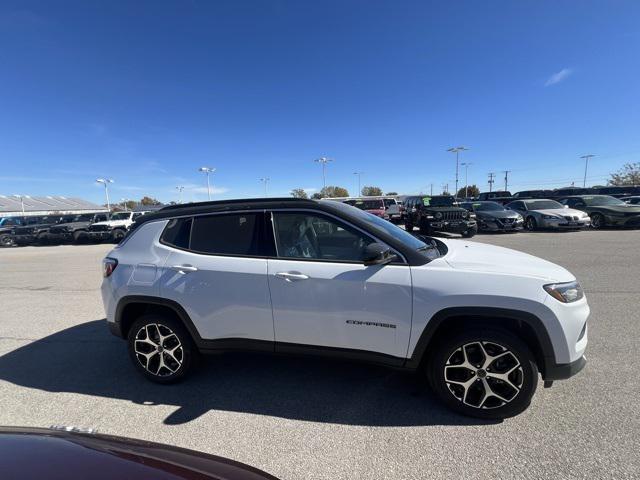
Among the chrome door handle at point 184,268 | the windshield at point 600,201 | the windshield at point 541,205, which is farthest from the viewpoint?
the windshield at point 541,205

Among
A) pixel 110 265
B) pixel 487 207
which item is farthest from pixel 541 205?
pixel 110 265

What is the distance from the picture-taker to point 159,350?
11.4ft

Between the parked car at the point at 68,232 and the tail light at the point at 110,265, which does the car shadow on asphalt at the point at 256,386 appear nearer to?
the tail light at the point at 110,265

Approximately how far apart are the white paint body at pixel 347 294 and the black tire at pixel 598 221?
710 inches

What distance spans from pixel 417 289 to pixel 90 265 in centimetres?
1239

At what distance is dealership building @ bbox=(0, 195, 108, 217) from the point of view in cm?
6688

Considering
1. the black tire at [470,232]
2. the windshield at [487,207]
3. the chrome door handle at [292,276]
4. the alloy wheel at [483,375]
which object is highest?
the chrome door handle at [292,276]

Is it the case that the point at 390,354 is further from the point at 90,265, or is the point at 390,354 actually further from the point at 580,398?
the point at 90,265

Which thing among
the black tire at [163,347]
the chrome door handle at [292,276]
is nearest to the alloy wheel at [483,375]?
the chrome door handle at [292,276]

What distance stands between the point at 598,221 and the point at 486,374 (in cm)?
1900

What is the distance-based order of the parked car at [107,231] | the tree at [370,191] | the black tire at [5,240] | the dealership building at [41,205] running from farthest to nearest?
1. the tree at [370,191]
2. the dealership building at [41,205]
3. the black tire at [5,240]
4. the parked car at [107,231]

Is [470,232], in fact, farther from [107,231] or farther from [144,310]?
[107,231]

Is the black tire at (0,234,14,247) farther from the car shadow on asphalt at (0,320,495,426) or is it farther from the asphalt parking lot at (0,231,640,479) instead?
the car shadow on asphalt at (0,320,495,426)

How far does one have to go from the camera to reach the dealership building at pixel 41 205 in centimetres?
6688
